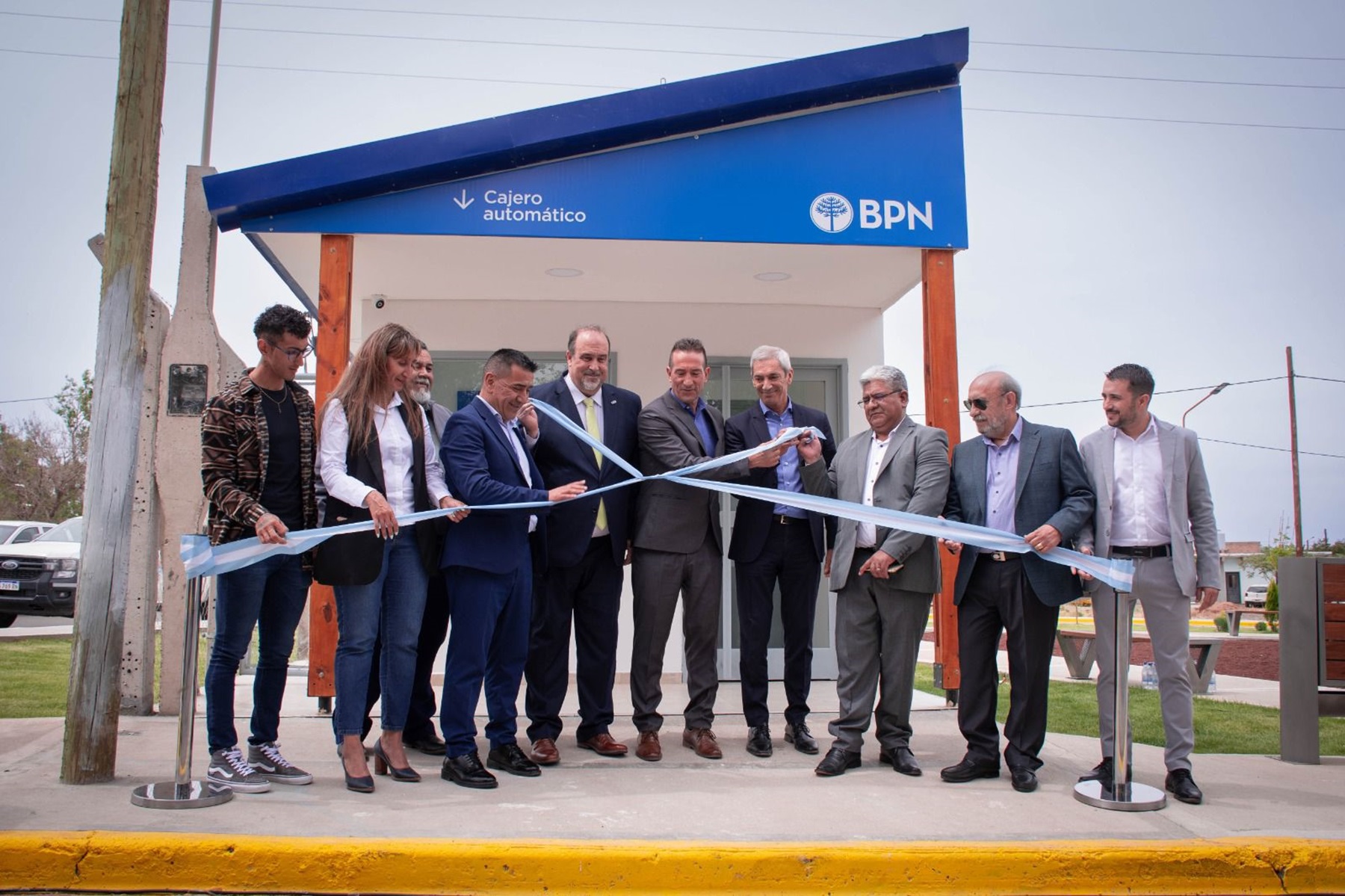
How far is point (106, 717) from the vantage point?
182 inches

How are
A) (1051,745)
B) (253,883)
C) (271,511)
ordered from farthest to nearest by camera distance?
(1051,745) → (271,511) → (253,883)

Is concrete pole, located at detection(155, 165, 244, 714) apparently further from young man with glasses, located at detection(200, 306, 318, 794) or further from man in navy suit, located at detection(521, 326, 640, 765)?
man in navy suit, located at detection(521, 326, 640, 765)

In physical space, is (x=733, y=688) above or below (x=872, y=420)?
below

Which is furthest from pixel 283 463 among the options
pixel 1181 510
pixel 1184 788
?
pixel 1184 788

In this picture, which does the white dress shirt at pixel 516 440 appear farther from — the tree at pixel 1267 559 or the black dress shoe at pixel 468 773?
the tree at pixel 1267 559

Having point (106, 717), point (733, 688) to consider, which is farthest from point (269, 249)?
point (733, 688)

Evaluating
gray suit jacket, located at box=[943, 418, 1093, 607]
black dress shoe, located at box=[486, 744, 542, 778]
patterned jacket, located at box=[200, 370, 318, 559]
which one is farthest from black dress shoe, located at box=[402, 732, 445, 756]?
gray suit jacket, located at box=[943, 418, 1093, 607]

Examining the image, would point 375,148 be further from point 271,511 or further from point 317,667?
point 317,667

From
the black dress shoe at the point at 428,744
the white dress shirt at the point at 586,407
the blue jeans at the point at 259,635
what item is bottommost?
the black dress shoe at the point at 428,744

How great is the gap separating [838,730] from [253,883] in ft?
9.03

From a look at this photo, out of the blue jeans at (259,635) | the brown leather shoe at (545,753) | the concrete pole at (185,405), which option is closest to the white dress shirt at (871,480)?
the brown leather shoe at (545,753)

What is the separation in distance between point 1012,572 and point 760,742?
1.59 meters

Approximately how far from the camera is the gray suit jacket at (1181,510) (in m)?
4.87

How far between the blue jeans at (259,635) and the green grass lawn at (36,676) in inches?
56.6
